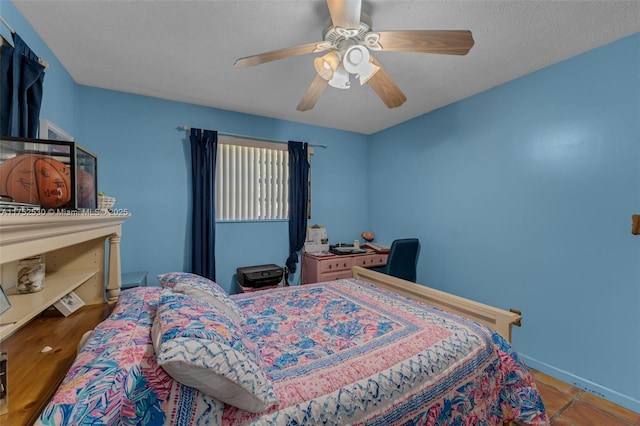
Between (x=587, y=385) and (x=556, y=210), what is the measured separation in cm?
132

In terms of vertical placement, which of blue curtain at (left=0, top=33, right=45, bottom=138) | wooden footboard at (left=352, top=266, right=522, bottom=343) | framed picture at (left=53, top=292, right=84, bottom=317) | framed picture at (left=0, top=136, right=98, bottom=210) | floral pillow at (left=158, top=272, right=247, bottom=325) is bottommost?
wooden footboard at (left=352, top=266, right=522, bottom=343)

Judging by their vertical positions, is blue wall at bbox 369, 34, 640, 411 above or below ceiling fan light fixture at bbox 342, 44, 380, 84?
below

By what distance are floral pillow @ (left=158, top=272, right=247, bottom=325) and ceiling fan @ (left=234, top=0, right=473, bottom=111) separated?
1284mm

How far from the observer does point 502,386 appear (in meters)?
1.41

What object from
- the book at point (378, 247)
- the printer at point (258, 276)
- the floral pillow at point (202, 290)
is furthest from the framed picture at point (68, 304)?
the book at point (378, 247)

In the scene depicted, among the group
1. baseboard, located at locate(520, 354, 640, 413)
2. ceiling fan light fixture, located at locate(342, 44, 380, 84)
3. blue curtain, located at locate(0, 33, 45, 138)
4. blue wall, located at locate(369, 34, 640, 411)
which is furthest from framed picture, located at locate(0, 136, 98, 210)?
baseboard, located at locate(520, 354, 640, 413)

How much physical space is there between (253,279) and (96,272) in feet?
4.73

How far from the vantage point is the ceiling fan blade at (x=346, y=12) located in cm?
119

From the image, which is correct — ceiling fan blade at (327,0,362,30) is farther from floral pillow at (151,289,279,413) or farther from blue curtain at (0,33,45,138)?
blue curtain at (0,33,45,138)

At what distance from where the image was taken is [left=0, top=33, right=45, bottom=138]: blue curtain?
1326 mm

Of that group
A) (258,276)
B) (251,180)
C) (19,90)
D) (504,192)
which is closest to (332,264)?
(258,276)

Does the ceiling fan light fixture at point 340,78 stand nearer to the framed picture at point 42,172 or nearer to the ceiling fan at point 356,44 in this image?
the ceiling fan at point 356,44

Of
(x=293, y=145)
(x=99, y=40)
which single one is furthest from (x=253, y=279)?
(x=99, y=40)

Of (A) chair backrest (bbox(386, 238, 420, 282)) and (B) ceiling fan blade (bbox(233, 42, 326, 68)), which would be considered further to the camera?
(A) chair backrest (bbox(386, 238, 420, 282))
